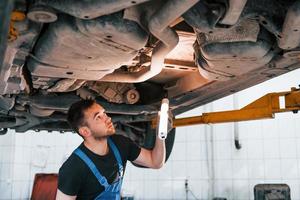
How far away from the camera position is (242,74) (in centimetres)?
252

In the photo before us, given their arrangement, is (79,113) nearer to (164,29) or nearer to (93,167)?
(93,167)

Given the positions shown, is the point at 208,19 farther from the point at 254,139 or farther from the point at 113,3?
the point at 254,139

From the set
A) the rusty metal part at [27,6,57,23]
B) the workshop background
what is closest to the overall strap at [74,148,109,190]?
the rusty metal part at [27,6,57,23]

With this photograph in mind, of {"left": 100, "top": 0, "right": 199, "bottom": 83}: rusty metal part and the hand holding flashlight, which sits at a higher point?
{"left": 100, "top": 0, "right": 199, "bottom": 83}: rusty metal part

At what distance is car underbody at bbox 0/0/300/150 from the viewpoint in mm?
1594

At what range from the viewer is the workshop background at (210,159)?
651 cm

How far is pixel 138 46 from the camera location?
1.88 m

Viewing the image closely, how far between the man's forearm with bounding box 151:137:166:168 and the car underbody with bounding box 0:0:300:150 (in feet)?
1.41

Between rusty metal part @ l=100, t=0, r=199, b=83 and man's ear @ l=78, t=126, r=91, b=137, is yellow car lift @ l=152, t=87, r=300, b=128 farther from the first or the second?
man's ear @ l=78, t=126, r=91, b=137

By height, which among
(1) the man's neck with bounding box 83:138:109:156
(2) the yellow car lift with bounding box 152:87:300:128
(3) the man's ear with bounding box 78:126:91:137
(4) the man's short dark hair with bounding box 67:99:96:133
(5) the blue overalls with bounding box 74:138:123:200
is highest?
(2) the yellow car lift with bounding box 152:87:300:128

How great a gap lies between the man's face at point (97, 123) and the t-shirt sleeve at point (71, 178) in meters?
0.20

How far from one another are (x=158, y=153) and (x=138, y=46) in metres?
0.78

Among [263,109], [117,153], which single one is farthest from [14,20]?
[263,109]

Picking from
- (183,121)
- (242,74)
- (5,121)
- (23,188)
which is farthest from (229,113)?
(23,188)
